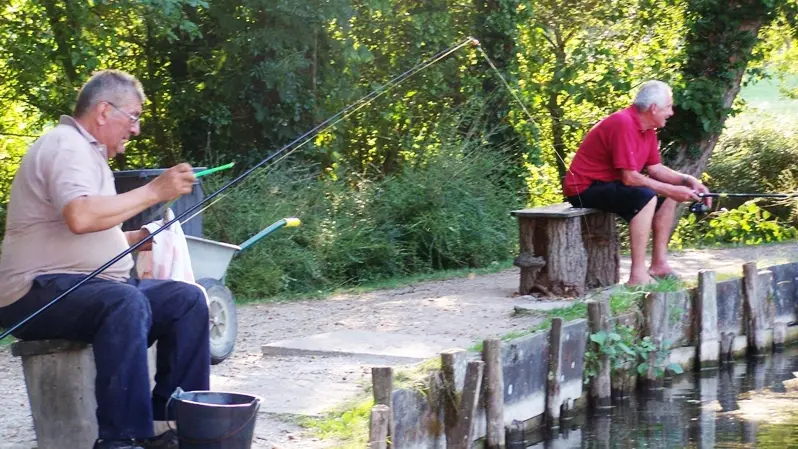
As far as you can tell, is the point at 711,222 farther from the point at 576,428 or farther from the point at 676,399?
the point at 576,428

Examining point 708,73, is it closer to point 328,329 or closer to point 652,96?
point 652,96

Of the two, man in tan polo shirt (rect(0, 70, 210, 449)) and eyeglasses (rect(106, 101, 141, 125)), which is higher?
eyeglasses (rect(106, 101, 141, 125))

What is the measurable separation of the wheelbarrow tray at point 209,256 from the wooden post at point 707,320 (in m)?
3.71

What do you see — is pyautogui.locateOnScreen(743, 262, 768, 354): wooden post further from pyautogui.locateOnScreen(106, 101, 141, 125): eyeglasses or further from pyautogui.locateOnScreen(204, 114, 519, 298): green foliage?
pyautogui.locateOnScreen(106, 101, 141, 125): eyeglasses

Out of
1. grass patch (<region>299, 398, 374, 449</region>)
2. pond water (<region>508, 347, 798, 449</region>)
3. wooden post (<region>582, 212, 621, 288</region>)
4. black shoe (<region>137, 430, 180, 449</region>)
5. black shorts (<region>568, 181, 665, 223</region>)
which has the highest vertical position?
black shorts (<region>568, 181, 665, 223</region>)

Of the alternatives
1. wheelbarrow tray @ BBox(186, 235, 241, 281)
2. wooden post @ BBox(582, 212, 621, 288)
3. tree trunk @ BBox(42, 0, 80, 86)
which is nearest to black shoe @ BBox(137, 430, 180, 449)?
wheelbarrow tray @ BBox(186, 235, 241, 281)

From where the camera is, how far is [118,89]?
4547 millimetres

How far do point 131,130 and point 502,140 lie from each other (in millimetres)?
9164

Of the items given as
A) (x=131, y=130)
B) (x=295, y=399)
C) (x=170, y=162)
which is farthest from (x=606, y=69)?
(x=131, y=130)

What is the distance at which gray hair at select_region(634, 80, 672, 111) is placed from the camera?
27.7 feet

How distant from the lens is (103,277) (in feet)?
14.7

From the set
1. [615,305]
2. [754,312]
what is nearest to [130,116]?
[615,305]

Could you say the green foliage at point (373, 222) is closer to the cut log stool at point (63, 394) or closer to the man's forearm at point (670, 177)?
the man's forearm at point (670, 177)

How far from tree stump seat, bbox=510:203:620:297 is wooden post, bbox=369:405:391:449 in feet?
12.4
